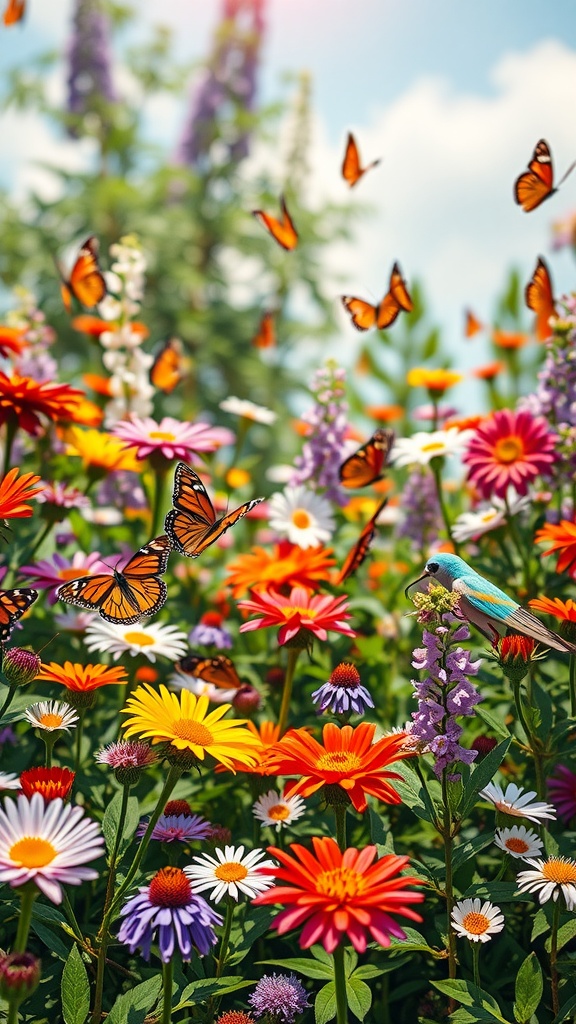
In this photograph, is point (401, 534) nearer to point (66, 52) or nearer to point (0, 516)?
point (0, 516)

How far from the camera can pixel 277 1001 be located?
4.59 ft

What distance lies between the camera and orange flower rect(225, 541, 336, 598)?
2.08m

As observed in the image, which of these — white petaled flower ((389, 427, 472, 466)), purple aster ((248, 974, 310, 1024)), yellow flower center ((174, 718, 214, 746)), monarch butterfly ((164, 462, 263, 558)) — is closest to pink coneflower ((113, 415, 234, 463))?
monarch butterfly ((164, 462, 263, 558))

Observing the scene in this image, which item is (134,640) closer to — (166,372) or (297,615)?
(297,615)

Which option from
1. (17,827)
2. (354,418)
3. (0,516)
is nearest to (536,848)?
(17,827)

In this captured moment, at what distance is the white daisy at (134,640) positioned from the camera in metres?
1.87

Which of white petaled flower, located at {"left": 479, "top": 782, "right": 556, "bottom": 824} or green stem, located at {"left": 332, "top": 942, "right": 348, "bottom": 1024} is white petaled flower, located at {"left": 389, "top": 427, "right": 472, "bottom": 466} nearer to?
white petaled flower, located at {"left": 479, "top": 782, "right": 556, "bottom": 824}

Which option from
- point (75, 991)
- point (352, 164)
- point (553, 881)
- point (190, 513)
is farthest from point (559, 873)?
point (352, 164)

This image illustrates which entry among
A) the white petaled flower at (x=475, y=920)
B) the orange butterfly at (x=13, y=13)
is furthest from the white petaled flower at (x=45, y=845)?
the orange butterfly at (x=13, y=13)

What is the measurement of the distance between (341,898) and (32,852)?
1.31 ft

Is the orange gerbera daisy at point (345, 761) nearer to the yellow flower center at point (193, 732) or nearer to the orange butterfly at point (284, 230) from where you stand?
the yellow flower center at point (193, 732)

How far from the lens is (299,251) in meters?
13.1

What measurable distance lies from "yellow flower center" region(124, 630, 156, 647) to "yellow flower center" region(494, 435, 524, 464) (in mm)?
1011

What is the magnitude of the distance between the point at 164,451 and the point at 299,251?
11.6m
